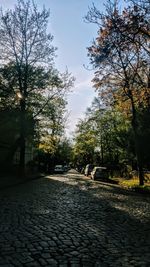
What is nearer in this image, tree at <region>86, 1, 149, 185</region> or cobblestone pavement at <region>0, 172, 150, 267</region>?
cobblestone pavement at <region>0, 172, 150, 267</region>

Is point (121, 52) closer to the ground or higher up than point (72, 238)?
higher up

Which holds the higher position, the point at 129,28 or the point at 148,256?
the point at 129,28

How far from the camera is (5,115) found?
113ft

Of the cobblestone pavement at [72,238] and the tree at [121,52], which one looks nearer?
the cobblestone pavement at [72,238]

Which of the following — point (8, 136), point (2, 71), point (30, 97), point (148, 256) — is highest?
point (2, 71)

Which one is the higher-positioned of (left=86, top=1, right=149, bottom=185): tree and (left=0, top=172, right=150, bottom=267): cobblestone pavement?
(left=86, top=1, right=149, bottom=185): tree

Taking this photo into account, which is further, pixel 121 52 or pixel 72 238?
pixel 121 52

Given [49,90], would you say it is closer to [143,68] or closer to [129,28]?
[143,68]

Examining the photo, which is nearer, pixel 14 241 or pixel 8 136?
pixel 14 241

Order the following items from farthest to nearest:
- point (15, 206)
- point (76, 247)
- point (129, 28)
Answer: point (129, 28) < point (15, 206) < point (76, 247)

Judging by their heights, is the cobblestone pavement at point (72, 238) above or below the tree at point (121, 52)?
below

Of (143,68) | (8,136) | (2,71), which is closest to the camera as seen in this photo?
(143,68)

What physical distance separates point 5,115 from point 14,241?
28.1m

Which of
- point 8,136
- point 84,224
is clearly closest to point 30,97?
point 8,136
